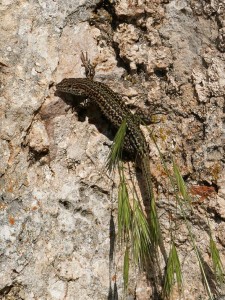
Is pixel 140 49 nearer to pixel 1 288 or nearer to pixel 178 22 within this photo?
pixel 178 22

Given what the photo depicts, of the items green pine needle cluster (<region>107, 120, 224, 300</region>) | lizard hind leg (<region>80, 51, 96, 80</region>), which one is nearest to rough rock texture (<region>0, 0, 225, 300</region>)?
lizard hind leg (<region>80, 51, 96, 80</region>)

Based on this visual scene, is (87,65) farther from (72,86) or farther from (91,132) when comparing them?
(91,132)

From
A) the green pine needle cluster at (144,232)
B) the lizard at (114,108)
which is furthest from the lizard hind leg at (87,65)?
the green pine needle cluster at (144,232)

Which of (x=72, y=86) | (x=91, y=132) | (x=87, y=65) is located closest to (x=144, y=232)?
(x=91, y=132)

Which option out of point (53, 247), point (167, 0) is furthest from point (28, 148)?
point (167, 0)

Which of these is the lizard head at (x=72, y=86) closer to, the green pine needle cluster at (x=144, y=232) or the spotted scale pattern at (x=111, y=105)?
the spotted scale pattern at (x=111, y=105)

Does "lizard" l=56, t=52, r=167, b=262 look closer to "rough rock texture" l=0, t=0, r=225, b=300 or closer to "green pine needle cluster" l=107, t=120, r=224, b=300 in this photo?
"rough rock texture" l=0, t=0, r=225, b=300
